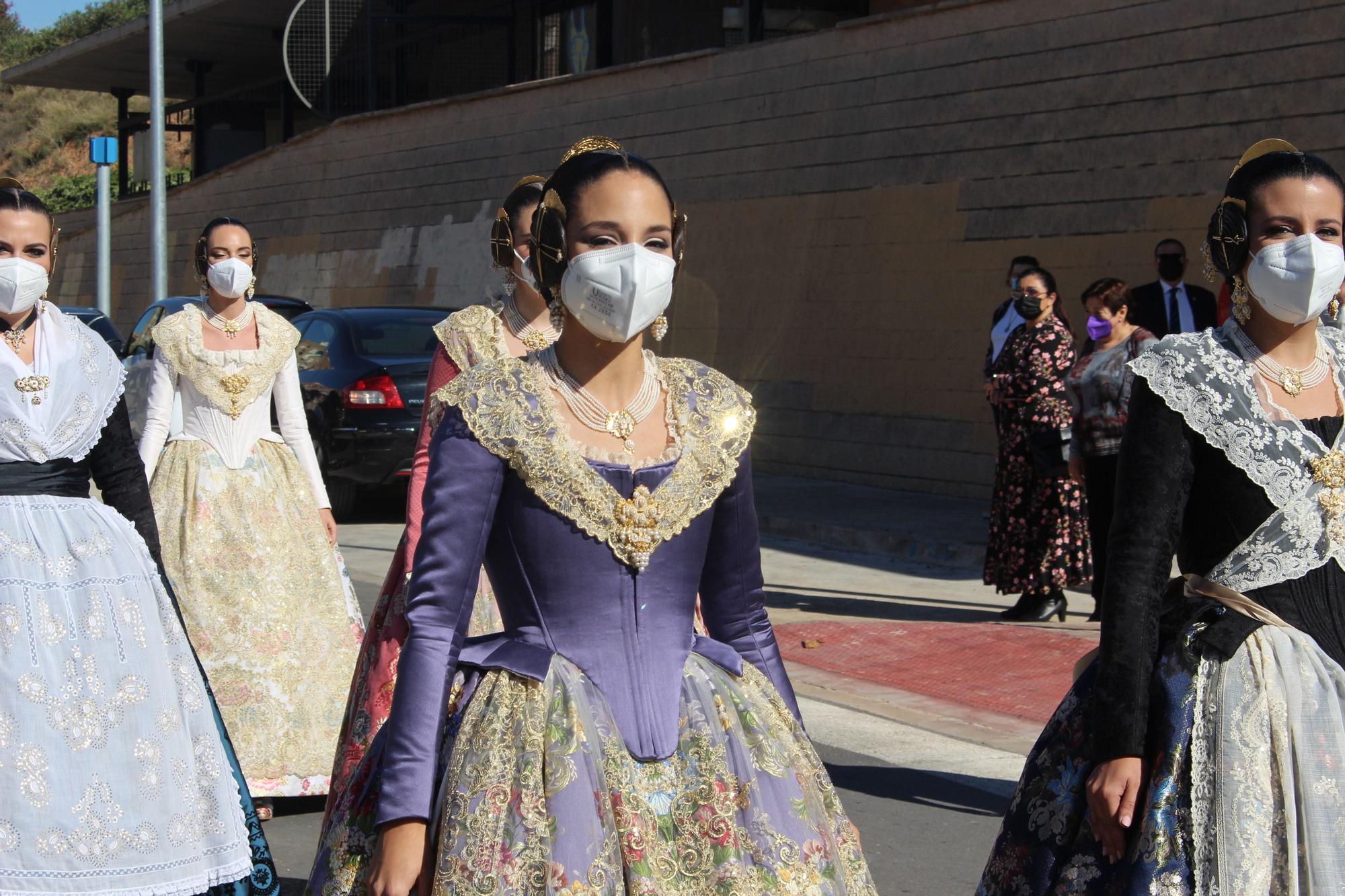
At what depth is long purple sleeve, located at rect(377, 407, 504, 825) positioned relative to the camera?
2605mm

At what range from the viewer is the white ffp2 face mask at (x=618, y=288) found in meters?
2.75

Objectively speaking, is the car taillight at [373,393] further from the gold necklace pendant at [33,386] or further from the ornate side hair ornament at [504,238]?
the gold necklace pendant at [33,386]

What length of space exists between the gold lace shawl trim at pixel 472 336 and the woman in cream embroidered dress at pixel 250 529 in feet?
5.98

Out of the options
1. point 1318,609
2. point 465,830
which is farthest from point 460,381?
point 1318,609

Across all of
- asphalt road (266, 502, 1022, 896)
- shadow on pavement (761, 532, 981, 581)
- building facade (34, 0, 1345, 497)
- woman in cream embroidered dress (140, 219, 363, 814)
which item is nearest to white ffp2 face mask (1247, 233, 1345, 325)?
asphalt road (266, 502, 1022, 896)

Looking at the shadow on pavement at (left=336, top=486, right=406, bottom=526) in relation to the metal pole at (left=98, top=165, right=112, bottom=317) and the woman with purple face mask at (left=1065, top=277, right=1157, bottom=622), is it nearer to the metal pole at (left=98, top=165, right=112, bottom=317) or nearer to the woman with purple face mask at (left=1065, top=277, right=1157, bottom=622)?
the woman with purple face mask at (left=1065, top=277, right=1157, bottom=622)

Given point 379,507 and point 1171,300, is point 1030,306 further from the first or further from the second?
point 379,507

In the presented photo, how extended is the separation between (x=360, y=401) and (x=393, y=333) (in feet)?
2.97

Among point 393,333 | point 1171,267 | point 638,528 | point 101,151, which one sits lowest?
point 638,528

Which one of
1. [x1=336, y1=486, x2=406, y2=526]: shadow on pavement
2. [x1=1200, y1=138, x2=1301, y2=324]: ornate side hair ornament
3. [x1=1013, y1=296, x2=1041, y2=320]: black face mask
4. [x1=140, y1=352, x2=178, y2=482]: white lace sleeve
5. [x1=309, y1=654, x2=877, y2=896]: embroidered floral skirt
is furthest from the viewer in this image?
[x1=336, y1=486, x2=406, y2=526]: shadow on pavement

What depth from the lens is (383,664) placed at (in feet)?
15.2

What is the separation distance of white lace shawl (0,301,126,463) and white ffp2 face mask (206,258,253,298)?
2.05 meters

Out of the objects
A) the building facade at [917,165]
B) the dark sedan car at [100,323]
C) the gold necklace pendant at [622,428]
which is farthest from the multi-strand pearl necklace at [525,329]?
the dark sedan car at [100,323]

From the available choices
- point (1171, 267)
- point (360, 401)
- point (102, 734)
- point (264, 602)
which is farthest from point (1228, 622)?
point (360, 401)
